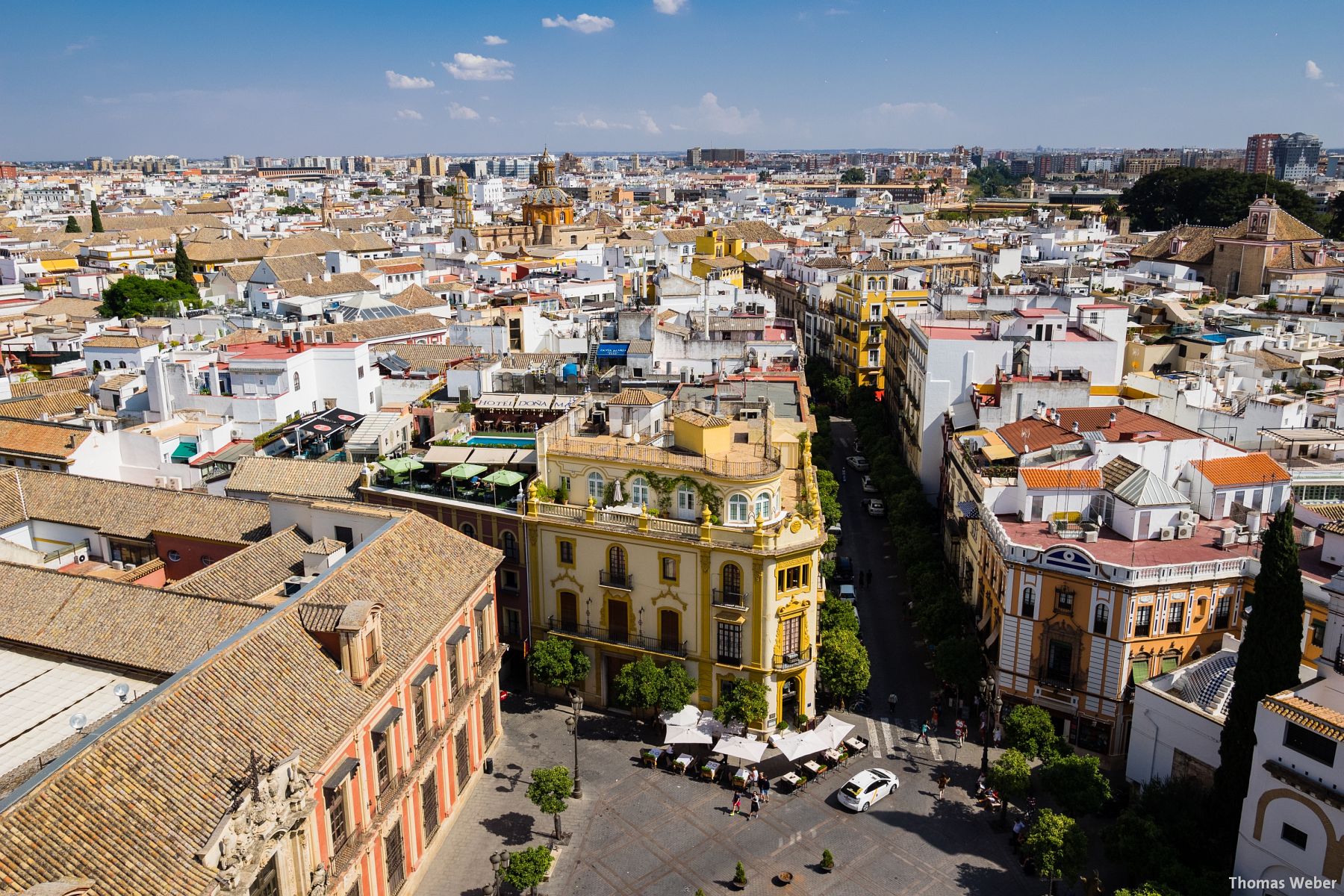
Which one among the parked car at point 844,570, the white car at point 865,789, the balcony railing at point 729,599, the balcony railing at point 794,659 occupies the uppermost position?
the balcony railing at point 729,599

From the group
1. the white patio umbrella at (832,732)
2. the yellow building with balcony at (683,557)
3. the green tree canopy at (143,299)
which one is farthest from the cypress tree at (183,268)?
the white patio umbrella at (832,732)

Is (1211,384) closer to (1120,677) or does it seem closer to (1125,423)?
(1125,423)

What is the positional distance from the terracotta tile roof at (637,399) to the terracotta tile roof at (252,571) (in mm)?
14746

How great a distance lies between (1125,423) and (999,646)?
17.1 meters

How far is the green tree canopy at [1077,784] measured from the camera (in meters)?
33.4

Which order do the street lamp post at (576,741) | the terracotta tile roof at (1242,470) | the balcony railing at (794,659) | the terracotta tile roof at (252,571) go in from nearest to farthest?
the street lamp post at (576,741), the terracotta tile roof at (252,571), the balcony railing at (794,659), the terracotta tile roof at (1242,470)

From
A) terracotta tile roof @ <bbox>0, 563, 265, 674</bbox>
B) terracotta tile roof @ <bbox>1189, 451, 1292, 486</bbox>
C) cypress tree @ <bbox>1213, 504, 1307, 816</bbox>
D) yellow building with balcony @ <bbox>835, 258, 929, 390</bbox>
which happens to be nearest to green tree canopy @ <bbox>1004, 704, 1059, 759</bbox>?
cypress tree @ <bbox>1213, 504, 1307, 816</bbox>

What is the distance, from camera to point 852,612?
148 ft

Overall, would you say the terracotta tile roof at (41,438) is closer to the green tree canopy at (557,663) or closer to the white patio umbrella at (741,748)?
the green tree canopy at (557,663)

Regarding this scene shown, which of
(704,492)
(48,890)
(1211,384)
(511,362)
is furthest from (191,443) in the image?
(1211,384)

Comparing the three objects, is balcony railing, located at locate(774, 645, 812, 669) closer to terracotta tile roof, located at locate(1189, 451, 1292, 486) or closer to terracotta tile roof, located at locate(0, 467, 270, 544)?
terracotta tile roof, located at locate(1189, 451, 1292, 486)

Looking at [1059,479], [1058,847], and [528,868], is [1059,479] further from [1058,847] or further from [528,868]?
[528,868]

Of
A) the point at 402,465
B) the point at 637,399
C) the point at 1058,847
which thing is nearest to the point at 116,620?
the point at 402,465

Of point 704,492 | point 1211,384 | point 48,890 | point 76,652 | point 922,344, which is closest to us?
point 48,890
